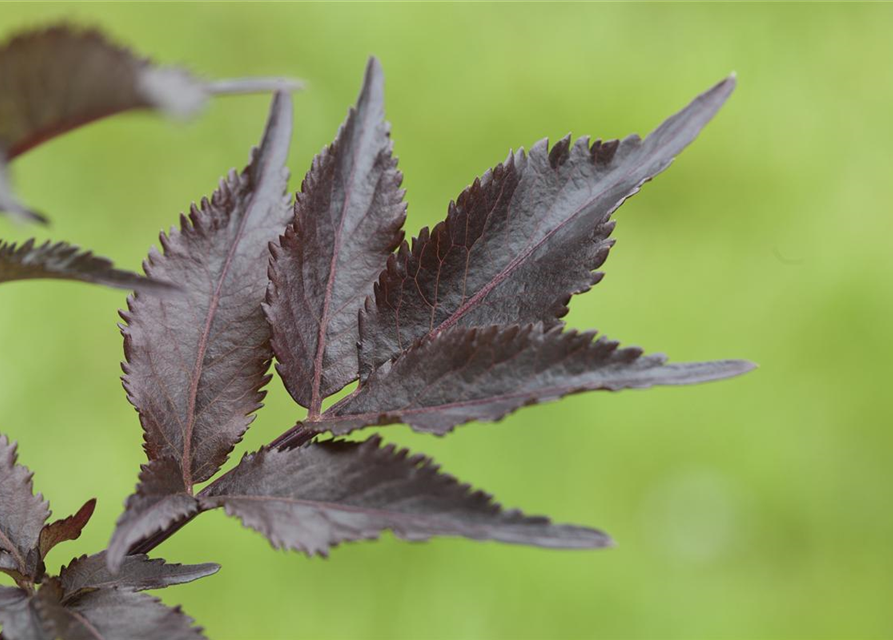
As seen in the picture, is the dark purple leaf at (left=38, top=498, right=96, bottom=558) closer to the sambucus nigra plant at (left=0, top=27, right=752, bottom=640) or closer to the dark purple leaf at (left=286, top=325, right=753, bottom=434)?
the sambucus nigra plant at (left=0, top=27, right=752, bottom=640)

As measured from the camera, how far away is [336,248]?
615mm

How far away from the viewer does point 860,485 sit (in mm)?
2334

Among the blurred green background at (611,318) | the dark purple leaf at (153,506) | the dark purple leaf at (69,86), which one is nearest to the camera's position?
the dark purple leaf at (69,86)

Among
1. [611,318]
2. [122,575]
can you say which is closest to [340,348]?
[122,575]

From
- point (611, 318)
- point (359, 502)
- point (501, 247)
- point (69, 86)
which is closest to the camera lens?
point (69, 86)

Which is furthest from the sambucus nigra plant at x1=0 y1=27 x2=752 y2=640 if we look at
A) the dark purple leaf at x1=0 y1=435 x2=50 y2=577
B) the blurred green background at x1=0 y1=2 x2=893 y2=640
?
the blurred green background at x1=0 y1=2 x2=893 y2=640

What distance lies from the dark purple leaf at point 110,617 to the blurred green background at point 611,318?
1.46 m

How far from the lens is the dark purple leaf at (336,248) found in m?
0.60

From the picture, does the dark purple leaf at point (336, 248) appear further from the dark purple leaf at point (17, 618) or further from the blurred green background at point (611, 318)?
the blurred green background at point (611, 318)

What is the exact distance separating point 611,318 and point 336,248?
194 cm

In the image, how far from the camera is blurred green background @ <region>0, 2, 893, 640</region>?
2.21 metres

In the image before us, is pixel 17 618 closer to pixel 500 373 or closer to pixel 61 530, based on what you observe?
pixel 61 530

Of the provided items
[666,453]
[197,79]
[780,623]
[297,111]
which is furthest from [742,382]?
[197,79]

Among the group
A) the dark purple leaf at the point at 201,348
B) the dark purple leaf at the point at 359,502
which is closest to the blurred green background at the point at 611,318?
the dark purple leaf at the point at 201,348
